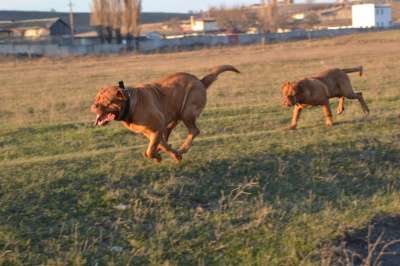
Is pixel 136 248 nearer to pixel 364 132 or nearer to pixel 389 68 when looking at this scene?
pixel 364 132

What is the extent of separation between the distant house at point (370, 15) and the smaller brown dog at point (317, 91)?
98009mm

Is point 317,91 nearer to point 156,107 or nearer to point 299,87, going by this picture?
point 299,87

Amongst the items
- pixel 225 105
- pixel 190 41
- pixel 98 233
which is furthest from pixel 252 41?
pixel 98 233

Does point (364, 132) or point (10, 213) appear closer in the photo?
point (10, 213)

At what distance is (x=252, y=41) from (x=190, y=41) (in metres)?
7.60

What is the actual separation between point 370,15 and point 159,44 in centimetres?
5468

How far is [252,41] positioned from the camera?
227ft

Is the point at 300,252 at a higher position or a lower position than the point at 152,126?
lower

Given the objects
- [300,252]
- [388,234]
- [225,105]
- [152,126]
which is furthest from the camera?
[225,105]

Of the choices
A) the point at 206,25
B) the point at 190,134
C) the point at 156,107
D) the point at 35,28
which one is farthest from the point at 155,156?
the point at 206,25

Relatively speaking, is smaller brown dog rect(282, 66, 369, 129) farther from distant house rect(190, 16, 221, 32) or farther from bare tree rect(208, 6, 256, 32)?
distant house rect(190, 16, 221, 32)

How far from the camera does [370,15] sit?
10706 centimetres

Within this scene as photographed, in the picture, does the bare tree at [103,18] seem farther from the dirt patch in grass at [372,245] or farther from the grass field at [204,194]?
the dirt patch in grass at [372,245]

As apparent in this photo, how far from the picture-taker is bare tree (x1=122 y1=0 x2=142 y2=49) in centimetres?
6619
